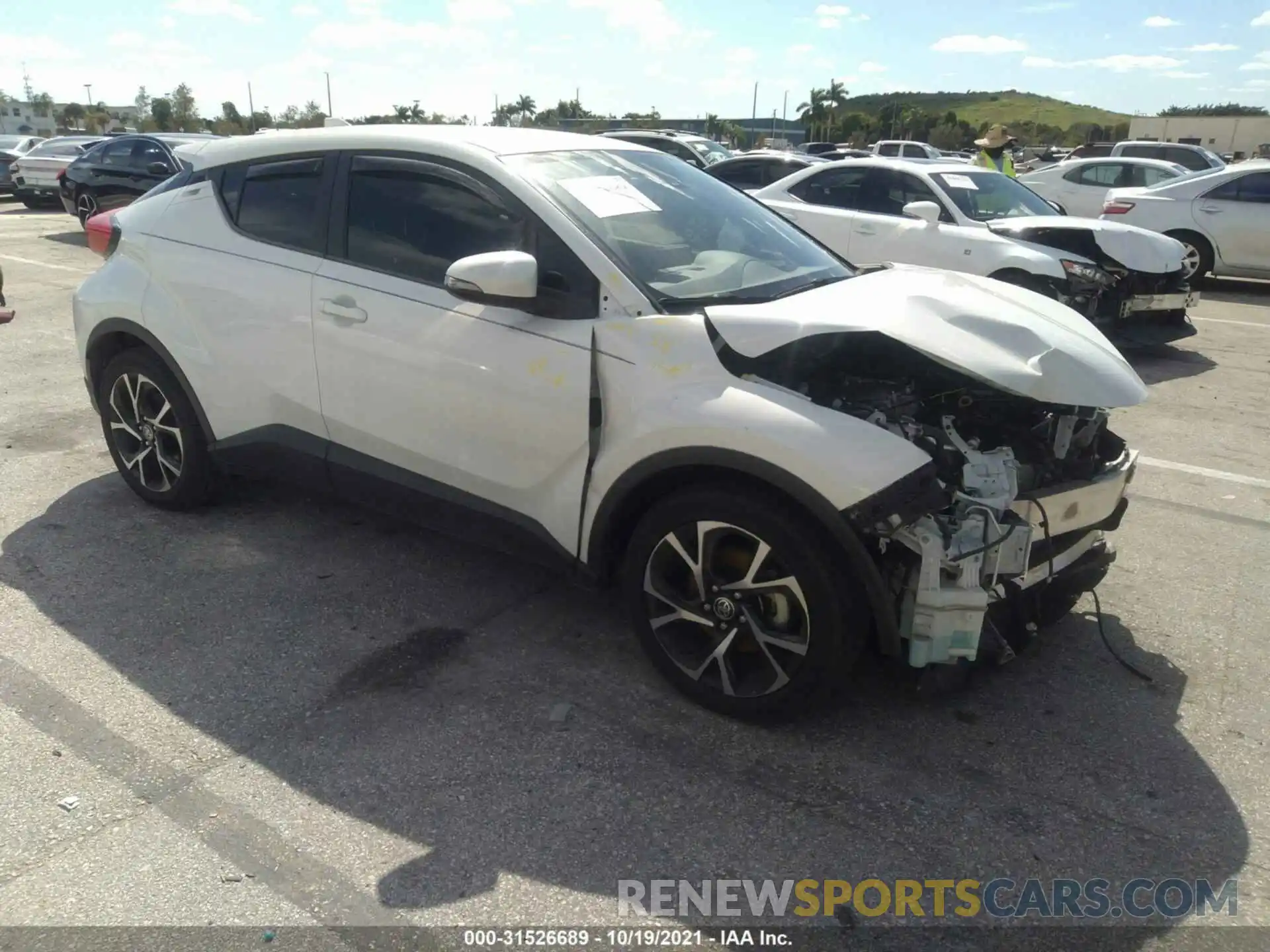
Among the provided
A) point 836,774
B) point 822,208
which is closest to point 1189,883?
point 836,774

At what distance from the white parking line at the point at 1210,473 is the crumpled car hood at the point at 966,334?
259cm

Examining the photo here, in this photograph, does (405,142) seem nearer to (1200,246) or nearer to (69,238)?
(1200,246)

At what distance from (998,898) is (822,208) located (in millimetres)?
8098

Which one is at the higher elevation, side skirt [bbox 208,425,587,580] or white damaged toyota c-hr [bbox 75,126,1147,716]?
white damaged toyota c-hr [bbox 75,126,1147,716]

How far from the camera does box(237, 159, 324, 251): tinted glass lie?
399cm

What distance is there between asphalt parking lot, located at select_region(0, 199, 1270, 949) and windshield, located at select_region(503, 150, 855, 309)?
1347mm

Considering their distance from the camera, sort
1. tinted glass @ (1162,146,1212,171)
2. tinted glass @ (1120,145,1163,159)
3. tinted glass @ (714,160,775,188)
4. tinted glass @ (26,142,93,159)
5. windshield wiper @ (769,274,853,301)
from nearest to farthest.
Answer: windshield wiper @ (769,274,853,301) < tinted glass @ (714,160,775,188) < tinted glass @ (1162,146,1212,171) < tinted glass @ (1120,145,1163,159) < tinted glass @ (26,142,93,159)

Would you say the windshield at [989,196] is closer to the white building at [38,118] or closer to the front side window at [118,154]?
the front side window at [118,154]

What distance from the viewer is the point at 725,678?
3.15 m

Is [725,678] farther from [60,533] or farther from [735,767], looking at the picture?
[60,533]

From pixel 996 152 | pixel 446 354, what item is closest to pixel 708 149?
pixel 996 152

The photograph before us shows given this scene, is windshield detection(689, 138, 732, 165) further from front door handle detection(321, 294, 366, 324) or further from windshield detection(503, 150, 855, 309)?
front door handle detection(321, 294, 366, 324)

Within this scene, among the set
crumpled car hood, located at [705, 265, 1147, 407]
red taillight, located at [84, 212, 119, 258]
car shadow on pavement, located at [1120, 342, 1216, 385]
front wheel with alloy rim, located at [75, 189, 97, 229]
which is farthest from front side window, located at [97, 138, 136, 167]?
crumpled car hood, located at [705, 265, 1147, 407]

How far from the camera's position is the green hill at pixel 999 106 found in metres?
134
